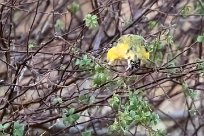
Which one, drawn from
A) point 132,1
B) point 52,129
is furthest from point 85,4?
point 52,129

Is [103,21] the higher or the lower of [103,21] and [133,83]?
the higher

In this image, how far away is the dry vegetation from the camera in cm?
244

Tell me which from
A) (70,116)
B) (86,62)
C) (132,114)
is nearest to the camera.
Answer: (132,114)

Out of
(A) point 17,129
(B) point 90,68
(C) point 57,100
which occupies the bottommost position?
(A) point 17,129

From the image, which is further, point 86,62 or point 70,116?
point 70,116

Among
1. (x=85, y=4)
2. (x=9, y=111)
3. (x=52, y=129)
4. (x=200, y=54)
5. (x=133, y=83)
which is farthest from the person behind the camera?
(x=85, y=4)

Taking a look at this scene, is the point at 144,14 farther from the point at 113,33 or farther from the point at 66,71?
the point at 66,71

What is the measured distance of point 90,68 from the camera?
2.28 m

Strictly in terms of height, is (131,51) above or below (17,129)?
above

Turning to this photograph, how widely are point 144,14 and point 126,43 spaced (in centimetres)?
124

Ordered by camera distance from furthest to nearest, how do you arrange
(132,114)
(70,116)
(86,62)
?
(70,116) → (86,62) → (132,114)

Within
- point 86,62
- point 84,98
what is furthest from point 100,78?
point 84,98

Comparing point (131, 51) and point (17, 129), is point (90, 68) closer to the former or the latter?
point (131, 51)

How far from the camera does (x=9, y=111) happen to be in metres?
2.79
